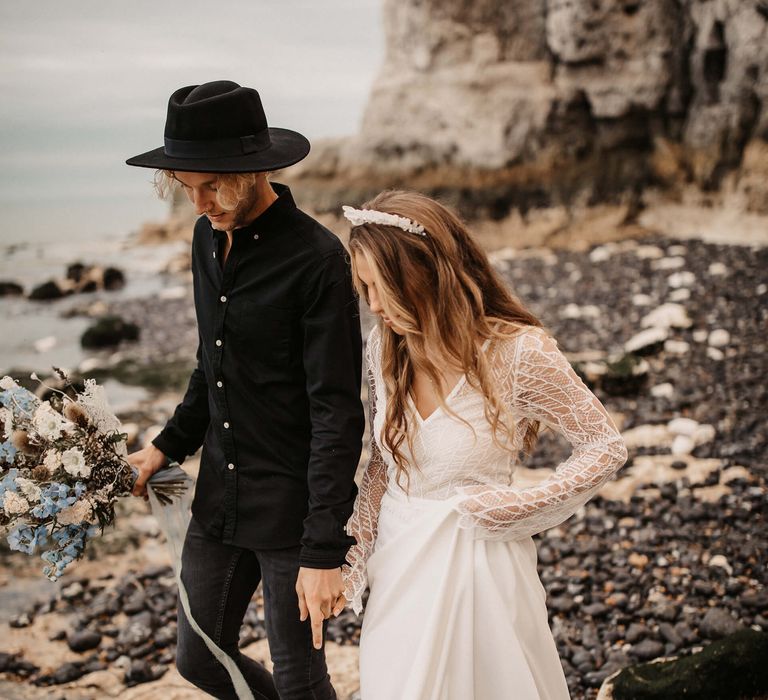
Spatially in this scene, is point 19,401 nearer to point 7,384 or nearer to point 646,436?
point 7,384

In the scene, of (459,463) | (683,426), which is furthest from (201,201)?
(683,426)

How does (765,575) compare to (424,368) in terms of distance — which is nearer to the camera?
(424,368)

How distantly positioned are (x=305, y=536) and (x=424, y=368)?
617mm

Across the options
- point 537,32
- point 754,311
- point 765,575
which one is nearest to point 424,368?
point 765,575

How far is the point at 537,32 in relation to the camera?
60.4ft

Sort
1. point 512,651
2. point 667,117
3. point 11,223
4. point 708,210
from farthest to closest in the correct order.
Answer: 1. point 11,223
2. point 667,117
3. point 708,210
4. point 512,651

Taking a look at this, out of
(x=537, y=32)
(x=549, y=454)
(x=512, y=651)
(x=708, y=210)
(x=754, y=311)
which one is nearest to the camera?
(x=512, y=651)

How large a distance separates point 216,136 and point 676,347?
7.51 m

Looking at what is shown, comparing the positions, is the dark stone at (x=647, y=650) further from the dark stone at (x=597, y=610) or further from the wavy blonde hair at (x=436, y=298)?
the wavy blonde hair at (x=436, y=298)

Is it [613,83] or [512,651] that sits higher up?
[613,83]

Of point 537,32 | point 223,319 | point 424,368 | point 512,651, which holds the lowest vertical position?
point 512,651

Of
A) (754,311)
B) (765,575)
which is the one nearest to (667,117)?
(754,311)


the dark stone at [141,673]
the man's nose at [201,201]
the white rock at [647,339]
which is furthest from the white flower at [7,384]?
the white rock at [647,339]

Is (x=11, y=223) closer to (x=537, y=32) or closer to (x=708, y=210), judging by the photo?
(x=537, y=32)
